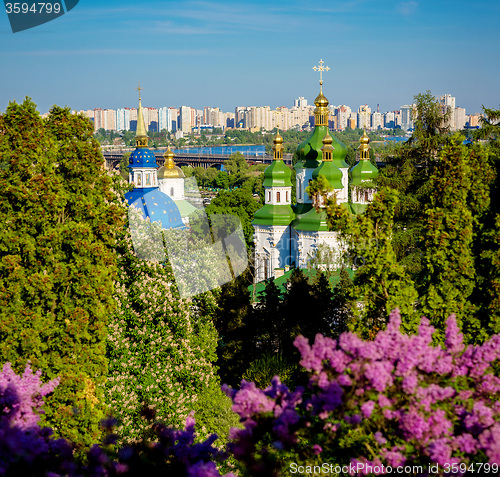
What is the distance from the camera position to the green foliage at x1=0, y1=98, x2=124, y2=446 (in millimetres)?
8031

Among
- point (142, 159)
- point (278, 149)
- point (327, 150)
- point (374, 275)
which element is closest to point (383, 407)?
point (374, 275)

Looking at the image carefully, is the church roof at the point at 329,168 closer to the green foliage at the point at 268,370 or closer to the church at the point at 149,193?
the church at the point at 149,193

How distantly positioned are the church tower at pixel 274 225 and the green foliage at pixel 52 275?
16152 mm

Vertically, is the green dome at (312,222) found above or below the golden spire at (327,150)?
below

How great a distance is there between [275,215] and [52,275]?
17026mm

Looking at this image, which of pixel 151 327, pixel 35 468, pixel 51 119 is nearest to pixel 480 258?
pixel 151 327

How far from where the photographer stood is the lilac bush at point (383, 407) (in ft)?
16.4

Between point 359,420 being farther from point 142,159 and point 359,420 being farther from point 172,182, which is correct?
point 172,182

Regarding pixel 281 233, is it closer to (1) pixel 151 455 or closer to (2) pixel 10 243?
(2) pixel 10 243

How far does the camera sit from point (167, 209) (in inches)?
993

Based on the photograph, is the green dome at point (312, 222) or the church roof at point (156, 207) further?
the church roof at point (156, 207)

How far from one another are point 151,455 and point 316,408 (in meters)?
1.28

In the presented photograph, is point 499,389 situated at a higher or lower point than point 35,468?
higher

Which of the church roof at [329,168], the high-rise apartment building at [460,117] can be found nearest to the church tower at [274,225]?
the church roof at [329,168]
